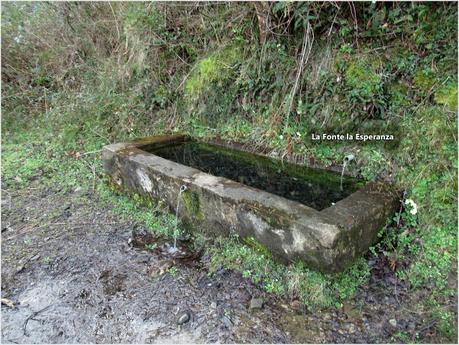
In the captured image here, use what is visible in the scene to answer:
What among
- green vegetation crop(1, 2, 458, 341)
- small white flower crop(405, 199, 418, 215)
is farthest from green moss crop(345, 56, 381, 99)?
small white flower crop(405, 199, 418, 215)

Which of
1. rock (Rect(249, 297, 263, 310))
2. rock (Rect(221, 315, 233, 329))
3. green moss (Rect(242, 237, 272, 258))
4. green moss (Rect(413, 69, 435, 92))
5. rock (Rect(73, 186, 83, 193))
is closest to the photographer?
rock (Rect(221, 315, 233, 329))

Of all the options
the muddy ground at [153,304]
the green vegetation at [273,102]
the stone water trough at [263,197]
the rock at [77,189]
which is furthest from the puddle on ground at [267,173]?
the rock at [77,189]

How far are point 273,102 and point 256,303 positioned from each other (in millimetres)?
2412

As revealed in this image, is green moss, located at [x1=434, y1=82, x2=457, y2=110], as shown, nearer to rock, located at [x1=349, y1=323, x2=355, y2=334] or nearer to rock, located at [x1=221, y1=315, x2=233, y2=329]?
rock, located at [x1=349, y1=323, x2=355, y2=334]

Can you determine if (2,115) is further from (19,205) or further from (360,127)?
(360,127)

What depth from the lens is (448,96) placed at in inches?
109

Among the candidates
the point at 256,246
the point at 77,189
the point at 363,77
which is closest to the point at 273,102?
the point at 363,77

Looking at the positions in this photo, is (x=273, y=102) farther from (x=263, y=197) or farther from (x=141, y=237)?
(x=141, y=237)

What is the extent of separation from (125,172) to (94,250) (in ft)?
3.31

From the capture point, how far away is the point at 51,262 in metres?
3.04

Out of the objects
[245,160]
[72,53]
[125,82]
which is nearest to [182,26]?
[125,82]

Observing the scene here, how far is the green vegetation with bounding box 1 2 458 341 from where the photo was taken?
8.27ft

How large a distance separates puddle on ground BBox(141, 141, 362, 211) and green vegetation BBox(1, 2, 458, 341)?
18 centimetres

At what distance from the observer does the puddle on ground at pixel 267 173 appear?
3094mm
